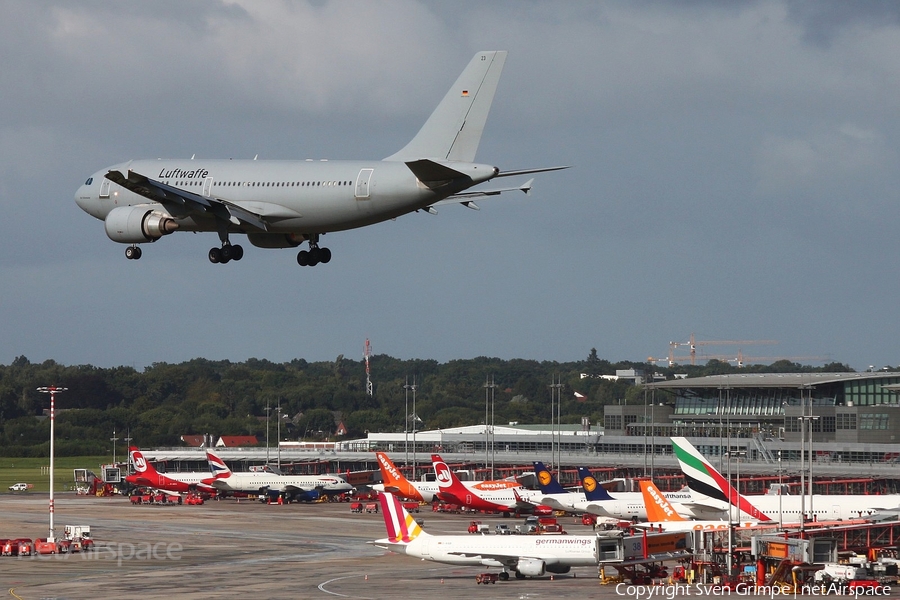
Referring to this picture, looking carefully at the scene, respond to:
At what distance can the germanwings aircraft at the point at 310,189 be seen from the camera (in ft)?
200

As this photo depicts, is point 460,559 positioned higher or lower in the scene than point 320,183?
lower

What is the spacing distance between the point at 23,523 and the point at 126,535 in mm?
17241

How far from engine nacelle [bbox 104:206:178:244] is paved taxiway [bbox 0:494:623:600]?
22885 millimetres

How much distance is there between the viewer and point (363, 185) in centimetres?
6153

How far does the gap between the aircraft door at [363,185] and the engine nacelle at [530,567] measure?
34.1m

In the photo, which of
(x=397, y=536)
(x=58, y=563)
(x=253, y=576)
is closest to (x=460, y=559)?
(x=397, y=536)

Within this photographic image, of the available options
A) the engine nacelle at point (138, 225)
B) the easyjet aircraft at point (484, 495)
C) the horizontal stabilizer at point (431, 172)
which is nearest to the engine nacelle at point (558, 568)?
the horizontal stabilizer at point (431, 172)

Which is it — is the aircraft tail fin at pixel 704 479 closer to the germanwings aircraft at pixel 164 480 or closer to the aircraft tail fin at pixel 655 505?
the aircraft tail fin at pixel 655 505

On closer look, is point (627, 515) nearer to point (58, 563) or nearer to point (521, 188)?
point (58, 563)

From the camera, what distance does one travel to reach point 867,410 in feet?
635

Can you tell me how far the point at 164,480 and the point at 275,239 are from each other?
107931 mm

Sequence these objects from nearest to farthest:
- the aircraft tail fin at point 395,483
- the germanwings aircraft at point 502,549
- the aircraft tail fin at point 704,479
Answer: the germanwings aircraft at point 502,549 < the aircraft tail fin at point 704,479 < the aircraft tail fin at point 395,483

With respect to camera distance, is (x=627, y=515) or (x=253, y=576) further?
(x=627, y=515)

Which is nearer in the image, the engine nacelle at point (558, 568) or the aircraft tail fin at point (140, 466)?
the engine nacelle at point (558, 568)
